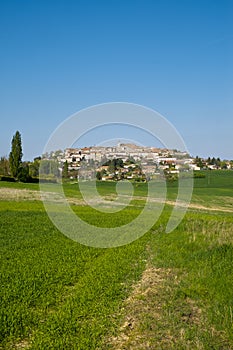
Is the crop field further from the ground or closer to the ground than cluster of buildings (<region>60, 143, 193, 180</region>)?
closer to the ground

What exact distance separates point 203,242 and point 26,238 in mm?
7930

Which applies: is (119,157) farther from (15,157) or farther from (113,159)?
(15,157)

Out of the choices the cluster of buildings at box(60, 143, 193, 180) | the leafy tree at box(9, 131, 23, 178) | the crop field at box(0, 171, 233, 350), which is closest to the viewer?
the crop field at box(0, 171, 233, 350)

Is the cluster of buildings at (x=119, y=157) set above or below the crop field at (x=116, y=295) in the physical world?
above

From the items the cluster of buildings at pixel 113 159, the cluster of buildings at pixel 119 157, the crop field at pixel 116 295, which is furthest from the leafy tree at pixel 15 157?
the crop field at pixel 116 295

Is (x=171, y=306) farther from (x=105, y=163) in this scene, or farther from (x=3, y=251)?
(x=105, y=163)

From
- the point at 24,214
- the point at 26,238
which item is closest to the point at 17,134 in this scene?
the point at 24,214

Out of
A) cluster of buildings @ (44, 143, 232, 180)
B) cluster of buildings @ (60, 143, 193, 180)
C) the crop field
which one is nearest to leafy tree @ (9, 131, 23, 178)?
cluster of buildings @ (44, 143, 232, 180)

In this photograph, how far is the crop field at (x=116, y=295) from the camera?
689 cm

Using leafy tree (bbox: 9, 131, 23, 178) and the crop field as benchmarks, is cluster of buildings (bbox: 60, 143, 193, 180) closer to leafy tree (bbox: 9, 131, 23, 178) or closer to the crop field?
the crop field

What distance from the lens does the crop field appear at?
22.6 ft

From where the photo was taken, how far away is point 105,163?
82.1 feet

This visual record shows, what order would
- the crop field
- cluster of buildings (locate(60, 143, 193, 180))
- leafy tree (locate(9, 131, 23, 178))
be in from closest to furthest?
the crop field, cluster of buildings (locate(60, 143, 193, 180)), leafy tree (locate(9, 131, 23, 178))

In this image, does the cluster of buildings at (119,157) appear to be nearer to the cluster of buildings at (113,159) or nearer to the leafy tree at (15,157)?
the cluster of buildings at (113,159)
